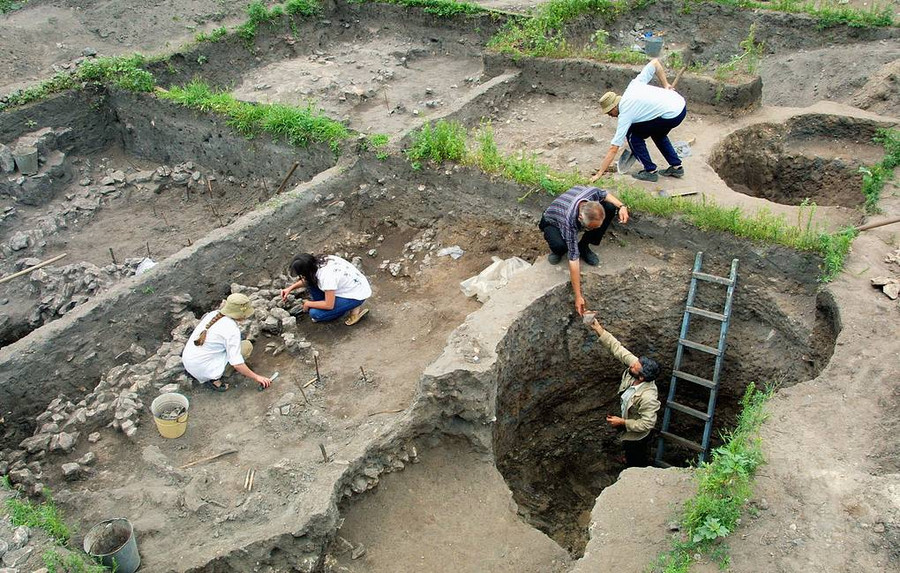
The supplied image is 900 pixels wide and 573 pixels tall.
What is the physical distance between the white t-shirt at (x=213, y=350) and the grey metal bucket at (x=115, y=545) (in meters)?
1.44

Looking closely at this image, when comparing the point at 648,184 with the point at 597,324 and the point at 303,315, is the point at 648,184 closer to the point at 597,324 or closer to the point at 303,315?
the point at 597,324

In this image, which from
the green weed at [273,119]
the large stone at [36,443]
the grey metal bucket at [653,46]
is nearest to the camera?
the large stone at [36,443]

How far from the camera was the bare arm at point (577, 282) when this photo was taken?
5.66m

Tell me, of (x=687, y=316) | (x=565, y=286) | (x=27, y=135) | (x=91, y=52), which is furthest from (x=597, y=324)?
(x=91, y=52)

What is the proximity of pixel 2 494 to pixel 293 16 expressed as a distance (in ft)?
31.4

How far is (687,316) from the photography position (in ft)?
19.7

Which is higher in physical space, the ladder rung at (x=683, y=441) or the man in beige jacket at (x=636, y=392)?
the man in beige jacket at (x=636, y=392)

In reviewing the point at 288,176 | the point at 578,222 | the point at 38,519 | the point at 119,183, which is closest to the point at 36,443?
the point at 38,519

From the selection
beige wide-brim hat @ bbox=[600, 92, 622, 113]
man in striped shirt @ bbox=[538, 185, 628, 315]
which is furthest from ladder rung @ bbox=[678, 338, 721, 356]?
beige wide-brim hat @ bbox=[600, 92, 622, 113]

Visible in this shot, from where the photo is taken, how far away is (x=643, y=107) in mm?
6367

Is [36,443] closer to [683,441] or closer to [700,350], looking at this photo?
[683,441]

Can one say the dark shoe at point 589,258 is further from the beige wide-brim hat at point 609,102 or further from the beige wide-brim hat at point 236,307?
the beige wide-brim hat at point 236,307

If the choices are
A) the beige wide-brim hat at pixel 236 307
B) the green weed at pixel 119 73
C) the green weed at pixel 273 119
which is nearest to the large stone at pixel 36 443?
the beige wide-brim hat at pixel 236 307

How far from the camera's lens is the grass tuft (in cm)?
373
